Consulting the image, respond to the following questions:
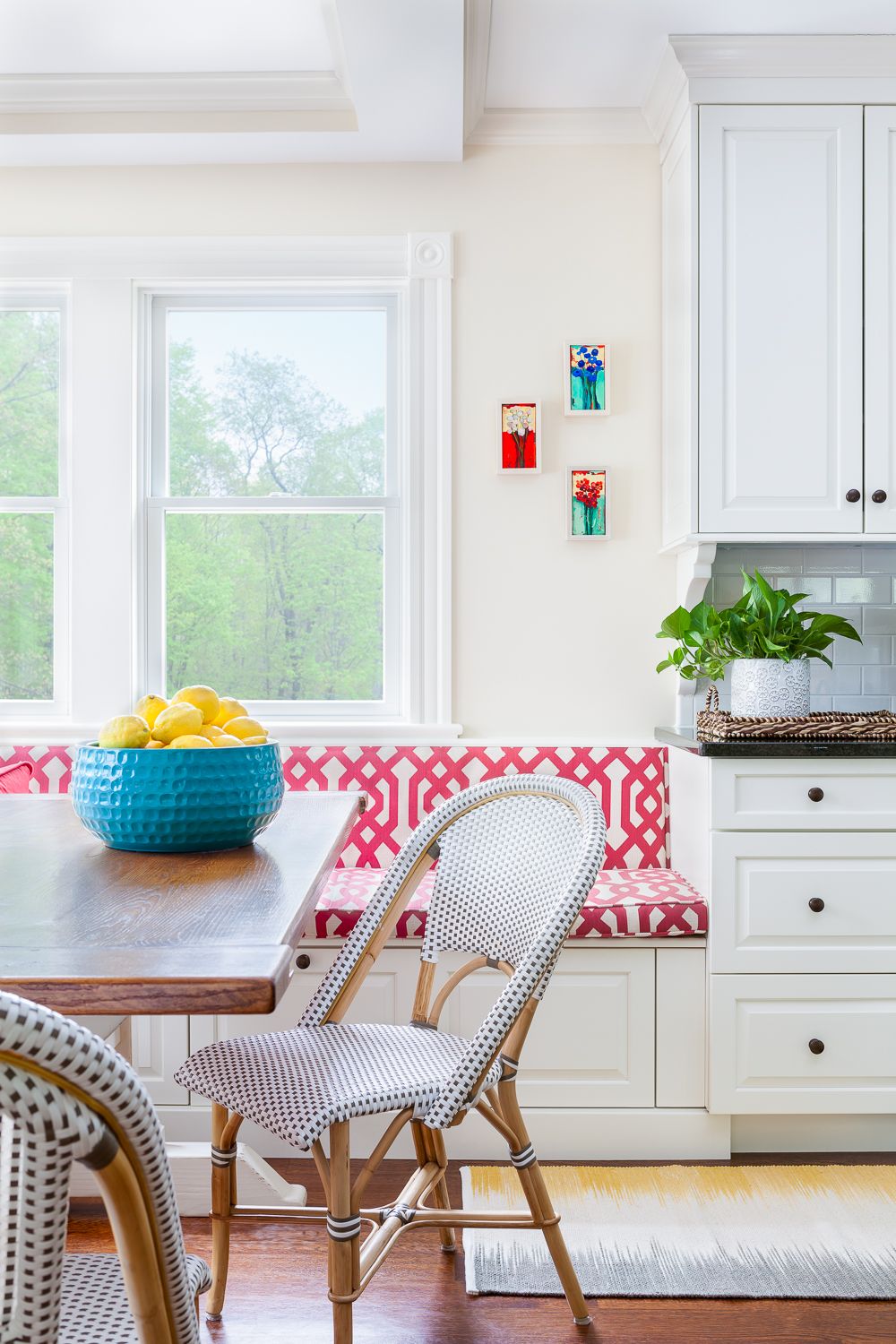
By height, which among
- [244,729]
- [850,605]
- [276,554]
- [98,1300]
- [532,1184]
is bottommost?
[532,1184]

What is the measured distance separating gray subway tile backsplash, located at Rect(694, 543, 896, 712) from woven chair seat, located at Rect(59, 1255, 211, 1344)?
2.25m

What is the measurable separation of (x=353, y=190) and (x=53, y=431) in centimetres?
113

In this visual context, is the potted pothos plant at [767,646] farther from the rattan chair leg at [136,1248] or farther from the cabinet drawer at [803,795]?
the rattan chair leg at [136,1248]

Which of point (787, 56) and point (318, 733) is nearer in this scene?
point (787, 56)

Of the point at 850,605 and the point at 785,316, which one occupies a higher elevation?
the point at 785,316

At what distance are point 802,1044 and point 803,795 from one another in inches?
22.7

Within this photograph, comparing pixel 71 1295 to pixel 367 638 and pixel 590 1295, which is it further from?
pixel 367 638

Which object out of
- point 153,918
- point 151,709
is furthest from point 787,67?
point 153,918

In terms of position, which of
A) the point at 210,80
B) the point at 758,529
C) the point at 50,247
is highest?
the point at 210,80

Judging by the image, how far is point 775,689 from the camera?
251 cm

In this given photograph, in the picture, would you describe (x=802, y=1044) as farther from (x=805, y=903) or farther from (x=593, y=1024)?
(x=593, y=1024)

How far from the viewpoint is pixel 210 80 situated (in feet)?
8.83

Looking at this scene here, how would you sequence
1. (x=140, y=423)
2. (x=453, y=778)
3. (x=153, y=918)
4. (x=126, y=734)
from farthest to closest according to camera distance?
(x=140, y=423) < (x=453, y=778) < (x=126, y=734) < (x=153, y=918)

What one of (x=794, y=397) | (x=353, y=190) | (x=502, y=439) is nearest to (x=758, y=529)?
(x=794, y=397)
